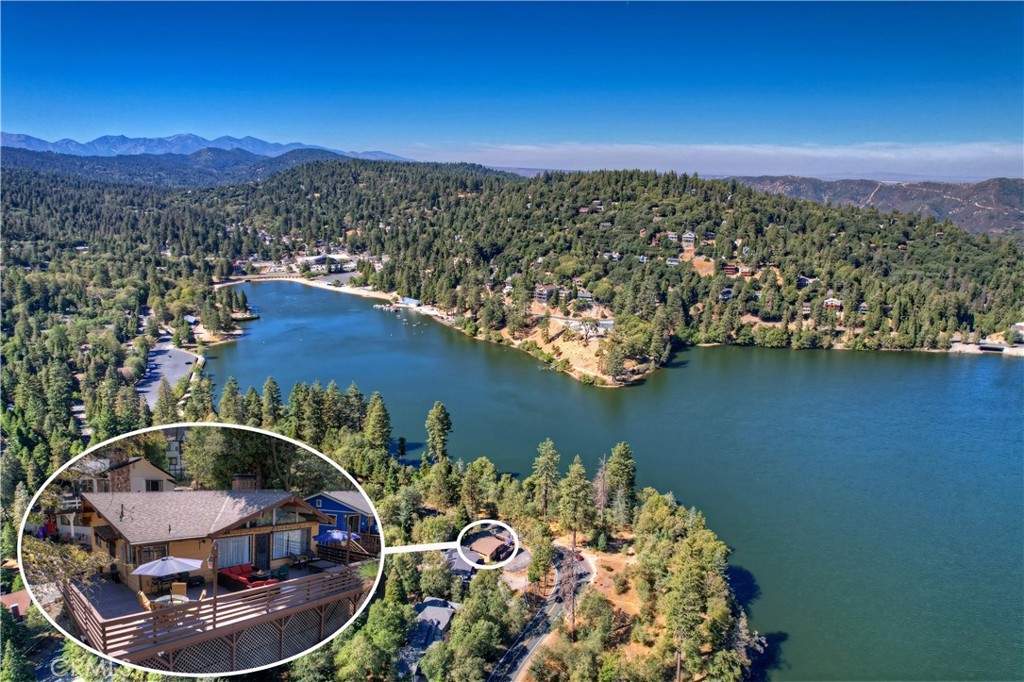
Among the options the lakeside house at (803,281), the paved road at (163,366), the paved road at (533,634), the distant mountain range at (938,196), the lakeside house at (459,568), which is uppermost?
the distant mountain range at (938,196)

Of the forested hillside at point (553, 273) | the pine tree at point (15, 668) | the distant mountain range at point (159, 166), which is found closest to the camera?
the pine tree at point (15, 668)

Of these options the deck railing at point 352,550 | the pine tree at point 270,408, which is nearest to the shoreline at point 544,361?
the pine tree at point 270,408

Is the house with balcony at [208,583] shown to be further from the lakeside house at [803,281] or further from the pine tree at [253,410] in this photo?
the lakeside house at [803,281]

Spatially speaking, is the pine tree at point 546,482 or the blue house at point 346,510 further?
the pine tree at point 546,482

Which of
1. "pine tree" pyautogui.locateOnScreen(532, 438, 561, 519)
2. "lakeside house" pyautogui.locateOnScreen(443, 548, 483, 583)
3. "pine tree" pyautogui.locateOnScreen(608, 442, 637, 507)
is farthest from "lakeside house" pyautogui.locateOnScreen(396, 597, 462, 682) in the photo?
"pine tree" pyautogui.locateOnScreen(608, 442, 637, 507)

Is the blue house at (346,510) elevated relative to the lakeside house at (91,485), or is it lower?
lower

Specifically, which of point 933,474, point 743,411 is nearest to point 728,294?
point 743,411

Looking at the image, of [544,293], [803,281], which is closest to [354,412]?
[544,293]

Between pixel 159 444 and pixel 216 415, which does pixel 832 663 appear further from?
pixel 216 415

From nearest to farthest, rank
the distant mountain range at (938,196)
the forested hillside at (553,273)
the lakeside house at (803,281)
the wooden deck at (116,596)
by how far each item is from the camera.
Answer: the wooden deck at (116,596) < the forested hillside at (553,273) < the lakeside house at (803,281) < the distant mountain range at (938,196)
